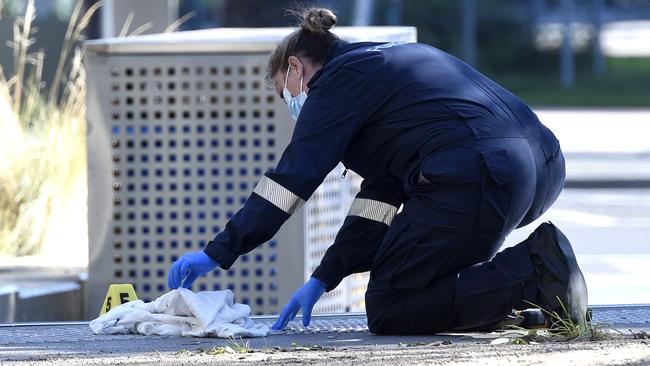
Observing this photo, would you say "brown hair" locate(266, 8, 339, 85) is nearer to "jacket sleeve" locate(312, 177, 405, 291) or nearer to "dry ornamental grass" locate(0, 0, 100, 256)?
"jacket sleeve" locate(312, 177, 405, 291)

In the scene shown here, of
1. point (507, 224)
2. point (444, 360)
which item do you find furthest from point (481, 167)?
point (444, 360)

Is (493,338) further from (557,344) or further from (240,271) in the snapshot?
(240,271)

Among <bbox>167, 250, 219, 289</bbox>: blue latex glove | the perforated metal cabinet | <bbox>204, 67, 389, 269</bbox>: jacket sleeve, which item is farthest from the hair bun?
the perforated metal cabinet

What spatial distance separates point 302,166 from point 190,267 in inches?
20.4

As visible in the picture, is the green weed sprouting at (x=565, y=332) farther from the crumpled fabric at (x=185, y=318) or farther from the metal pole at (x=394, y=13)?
the metal pole at (x=394, y=13)

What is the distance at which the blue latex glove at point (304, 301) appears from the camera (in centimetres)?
496

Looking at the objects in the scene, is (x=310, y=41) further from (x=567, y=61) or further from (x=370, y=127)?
(x=567, y=61)

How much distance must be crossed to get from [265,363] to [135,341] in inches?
33.2

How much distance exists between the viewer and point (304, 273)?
21.4 ft

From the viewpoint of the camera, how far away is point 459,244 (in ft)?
15.7

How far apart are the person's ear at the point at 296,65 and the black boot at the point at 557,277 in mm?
1036

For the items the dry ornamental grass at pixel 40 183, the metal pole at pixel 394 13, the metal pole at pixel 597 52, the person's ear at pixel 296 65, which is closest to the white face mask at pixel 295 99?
the person's ear at pixel 296 65

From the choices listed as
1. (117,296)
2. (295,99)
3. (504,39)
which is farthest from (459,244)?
(504,39)

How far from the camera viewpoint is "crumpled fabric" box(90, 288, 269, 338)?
4863 millimetres
